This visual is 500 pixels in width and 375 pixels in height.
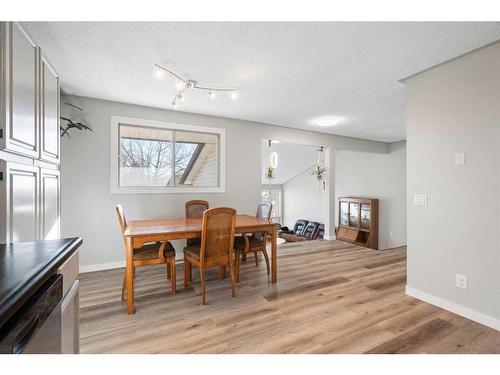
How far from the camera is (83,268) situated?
122 inches

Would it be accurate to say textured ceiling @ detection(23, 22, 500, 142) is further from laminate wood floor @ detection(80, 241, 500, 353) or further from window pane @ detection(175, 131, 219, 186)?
laminate wood floor @ detection(80, 241, 500, 353)

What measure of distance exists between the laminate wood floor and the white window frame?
1.17 meters

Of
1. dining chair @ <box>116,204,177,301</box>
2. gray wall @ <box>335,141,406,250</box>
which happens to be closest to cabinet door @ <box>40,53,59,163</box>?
dining chair @ <box>116,204,177,301</box>

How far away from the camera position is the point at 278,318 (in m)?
1.99


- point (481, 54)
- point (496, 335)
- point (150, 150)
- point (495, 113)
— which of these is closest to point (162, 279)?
point (150, 150)

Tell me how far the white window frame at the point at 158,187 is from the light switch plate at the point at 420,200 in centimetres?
268

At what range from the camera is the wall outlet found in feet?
6.60

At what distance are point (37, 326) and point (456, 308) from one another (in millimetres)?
2903

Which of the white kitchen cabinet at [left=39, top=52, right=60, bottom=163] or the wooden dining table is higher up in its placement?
the white kitchen cabinet at [left=39, top=52, right=60, bottom=163]

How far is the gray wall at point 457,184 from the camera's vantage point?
6.12 feet

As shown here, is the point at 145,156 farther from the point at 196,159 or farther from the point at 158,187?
the point at 196,159

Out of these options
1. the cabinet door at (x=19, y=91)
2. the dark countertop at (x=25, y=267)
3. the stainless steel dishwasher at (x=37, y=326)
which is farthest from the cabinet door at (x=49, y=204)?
the stainless steel dishwasher at (x=37, y=326)

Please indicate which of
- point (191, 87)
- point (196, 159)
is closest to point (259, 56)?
point (191, 87)
